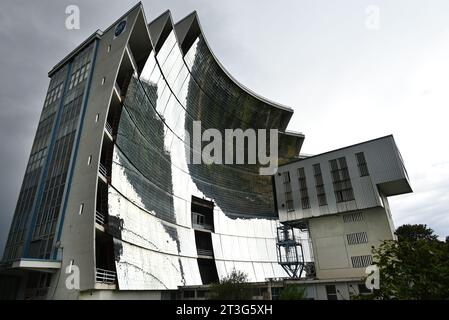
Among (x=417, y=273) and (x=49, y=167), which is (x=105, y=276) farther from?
(x=417, y=273)

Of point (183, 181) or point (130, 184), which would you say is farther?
point (183, 181)

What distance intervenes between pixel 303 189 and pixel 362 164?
8.01 metres

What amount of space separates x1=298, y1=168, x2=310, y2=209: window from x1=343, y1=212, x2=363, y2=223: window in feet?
15.6

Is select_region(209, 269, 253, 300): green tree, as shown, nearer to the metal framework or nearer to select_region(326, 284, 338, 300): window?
select_region(326, 284, 338, 300): window

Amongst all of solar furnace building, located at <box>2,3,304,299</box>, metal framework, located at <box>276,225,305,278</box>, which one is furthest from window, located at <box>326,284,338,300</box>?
solar furnace building, located at <box>2,3,304,299</box>

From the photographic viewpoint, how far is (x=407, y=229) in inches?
2169

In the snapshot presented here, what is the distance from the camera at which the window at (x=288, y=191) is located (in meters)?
39.6

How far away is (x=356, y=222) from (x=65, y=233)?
103 feet

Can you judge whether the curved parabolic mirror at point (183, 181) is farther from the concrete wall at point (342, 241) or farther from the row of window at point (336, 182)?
the concrete wall at point (342, 241)

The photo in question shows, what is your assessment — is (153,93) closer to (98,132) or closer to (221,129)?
(98,132)

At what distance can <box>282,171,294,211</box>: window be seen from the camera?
39.6m

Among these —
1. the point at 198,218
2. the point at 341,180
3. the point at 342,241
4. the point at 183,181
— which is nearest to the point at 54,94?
the point at 183,181

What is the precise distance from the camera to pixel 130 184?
32.3 metres
